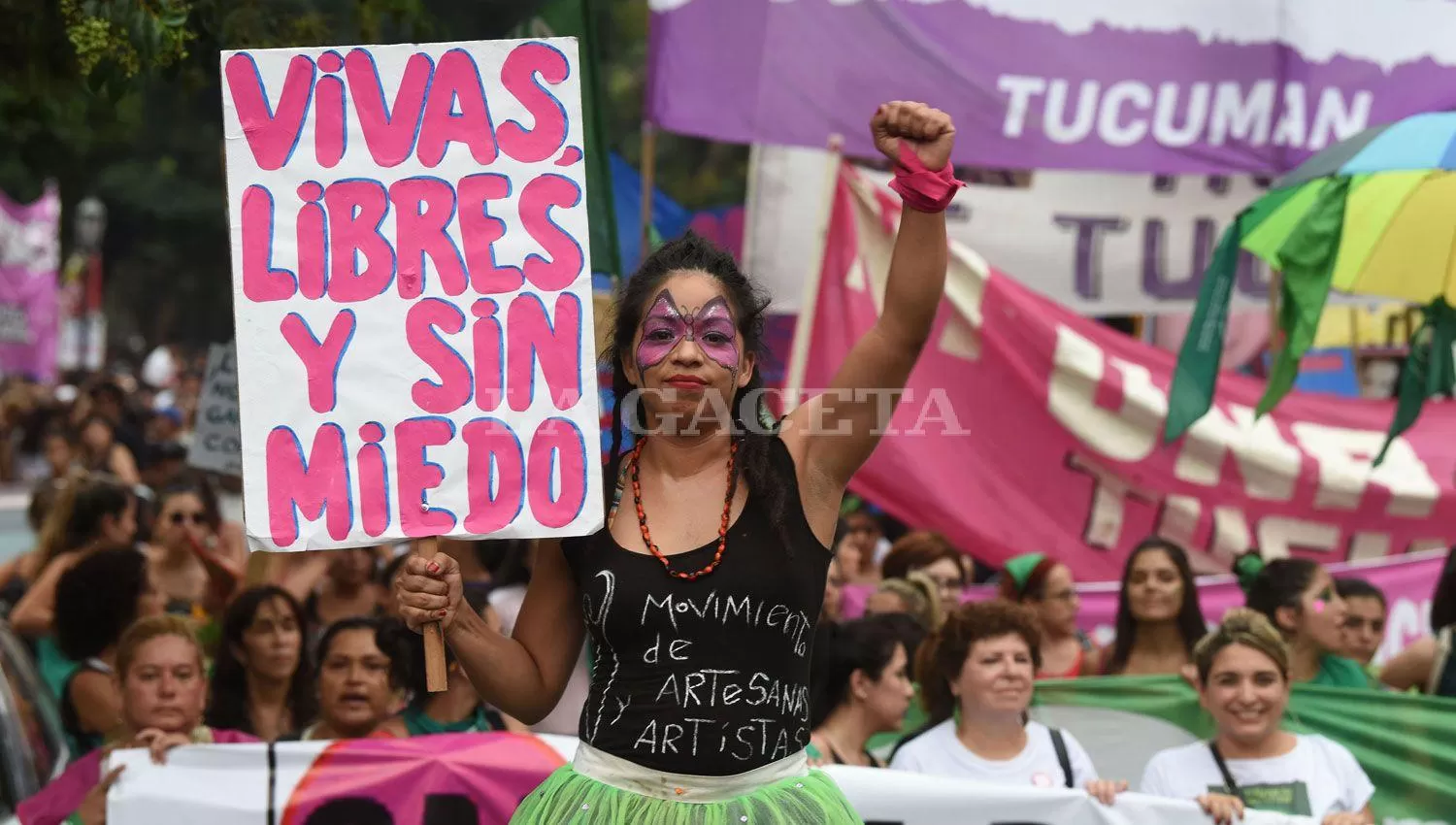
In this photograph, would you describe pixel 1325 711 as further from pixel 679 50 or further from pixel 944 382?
pixel 679 50

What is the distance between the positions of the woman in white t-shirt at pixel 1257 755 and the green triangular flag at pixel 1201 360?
2515mm

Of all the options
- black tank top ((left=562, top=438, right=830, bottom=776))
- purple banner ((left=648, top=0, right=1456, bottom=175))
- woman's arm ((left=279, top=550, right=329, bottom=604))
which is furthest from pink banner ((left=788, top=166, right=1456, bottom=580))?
black tank top ((left=562, top=438, right=830, bottom=776))

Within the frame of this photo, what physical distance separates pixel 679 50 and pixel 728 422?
6.80 meters

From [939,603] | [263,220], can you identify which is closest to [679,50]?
[939,603]

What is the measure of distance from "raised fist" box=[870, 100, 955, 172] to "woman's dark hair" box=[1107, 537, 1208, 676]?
383 centimetres

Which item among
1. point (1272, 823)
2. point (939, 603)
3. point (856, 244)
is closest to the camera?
point (1272, 823)

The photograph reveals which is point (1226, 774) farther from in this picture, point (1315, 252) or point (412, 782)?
point (1315, 252)

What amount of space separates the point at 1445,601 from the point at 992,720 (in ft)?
6.98

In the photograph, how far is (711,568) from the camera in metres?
3.38

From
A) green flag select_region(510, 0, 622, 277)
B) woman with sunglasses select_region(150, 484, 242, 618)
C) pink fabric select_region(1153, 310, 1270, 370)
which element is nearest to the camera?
green flag select_region(510, 0, 622, 277)

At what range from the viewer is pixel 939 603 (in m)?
7.25

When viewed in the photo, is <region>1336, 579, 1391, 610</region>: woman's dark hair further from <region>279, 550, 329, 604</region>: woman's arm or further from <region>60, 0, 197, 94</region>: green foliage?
<region>60, 0, 197, 94</region>: green foliage

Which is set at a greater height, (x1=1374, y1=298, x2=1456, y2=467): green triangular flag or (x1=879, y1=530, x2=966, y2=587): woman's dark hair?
(x1=1374, y1=298, x2=1456, y2=467): green triangular flag

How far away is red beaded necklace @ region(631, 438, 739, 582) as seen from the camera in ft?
11.1
